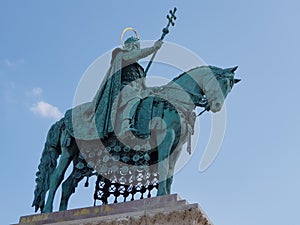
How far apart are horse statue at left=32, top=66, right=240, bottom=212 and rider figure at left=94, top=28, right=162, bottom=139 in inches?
10.1

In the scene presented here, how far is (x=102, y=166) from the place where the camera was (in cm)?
1605

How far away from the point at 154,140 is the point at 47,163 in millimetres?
3272

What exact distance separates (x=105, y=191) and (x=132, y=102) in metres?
2.32

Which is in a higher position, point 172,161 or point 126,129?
point 126,129

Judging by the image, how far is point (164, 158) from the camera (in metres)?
15.0

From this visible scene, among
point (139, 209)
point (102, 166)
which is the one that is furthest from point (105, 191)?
point (139, 209)

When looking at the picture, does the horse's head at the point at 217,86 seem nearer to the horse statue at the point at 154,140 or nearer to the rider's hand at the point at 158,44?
the horse statue at the point at 154,140

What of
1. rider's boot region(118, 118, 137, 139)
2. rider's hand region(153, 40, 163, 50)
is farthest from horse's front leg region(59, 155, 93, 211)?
rider's hand region(153, 40, 163, 50)

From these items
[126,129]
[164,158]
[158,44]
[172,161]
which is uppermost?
[158,44]

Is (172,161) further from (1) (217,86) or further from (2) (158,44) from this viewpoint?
(2) (158,44)

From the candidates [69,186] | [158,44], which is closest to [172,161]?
[69,186]

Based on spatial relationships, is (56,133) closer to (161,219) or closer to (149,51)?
(149,51)

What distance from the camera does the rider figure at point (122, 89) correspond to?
16.1 meters

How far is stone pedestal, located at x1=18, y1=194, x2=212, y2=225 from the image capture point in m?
13.7
